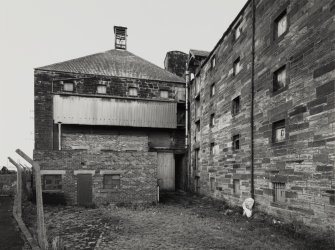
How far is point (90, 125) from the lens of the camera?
21.6 meters

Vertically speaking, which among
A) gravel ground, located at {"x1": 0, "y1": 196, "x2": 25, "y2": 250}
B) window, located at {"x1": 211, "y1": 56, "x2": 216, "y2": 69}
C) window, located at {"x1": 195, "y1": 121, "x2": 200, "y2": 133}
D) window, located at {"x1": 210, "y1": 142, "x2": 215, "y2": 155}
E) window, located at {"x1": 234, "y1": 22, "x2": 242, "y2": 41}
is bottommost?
gravel ground, located at {"x1": 0, "y1": 196, "x2": 25, "y2": 250}

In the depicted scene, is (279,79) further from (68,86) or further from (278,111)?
(68,86)

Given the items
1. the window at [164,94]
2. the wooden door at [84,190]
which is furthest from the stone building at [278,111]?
the window at [164,94]

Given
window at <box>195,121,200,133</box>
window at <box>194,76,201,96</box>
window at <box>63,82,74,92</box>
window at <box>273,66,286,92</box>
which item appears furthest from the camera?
window at <box>63,82,74,92</box>

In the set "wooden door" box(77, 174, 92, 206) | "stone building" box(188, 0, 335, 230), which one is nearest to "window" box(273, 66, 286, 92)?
"stone building" box(188, 0, 335, 230)

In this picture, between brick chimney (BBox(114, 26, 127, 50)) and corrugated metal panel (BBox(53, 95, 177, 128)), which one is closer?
corrugated metal panel (BBox(53, 95, 177, 128))

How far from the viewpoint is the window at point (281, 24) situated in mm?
10703

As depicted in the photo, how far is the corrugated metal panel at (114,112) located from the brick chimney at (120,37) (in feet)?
31.0

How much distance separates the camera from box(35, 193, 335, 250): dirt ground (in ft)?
26.5

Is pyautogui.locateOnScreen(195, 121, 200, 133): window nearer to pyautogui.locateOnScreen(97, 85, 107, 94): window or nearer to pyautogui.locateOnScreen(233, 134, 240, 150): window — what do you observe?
pyautogui.locateOnScreen(233, 134, 240, 150): window

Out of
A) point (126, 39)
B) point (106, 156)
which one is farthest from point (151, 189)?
point (126, 39)

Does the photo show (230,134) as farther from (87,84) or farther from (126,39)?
(126,39)

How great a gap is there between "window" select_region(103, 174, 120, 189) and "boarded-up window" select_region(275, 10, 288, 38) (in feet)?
37.2

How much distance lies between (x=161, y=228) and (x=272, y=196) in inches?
184
